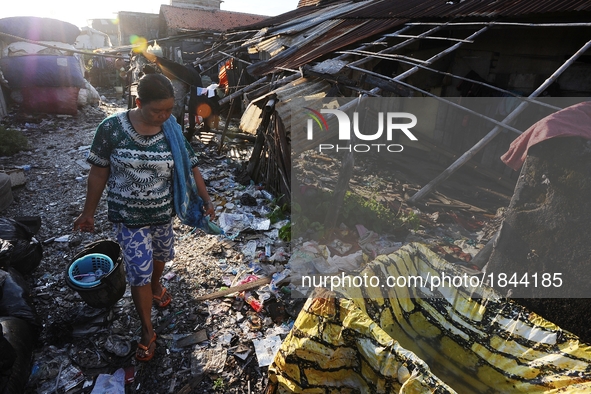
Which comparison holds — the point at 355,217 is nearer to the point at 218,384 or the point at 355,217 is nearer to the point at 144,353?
the point at 218,384

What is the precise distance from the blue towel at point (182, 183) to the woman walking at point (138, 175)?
0.04 m

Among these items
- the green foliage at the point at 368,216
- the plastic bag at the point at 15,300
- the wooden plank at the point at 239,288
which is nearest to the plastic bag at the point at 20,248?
the plastic bag at the point at 15,300

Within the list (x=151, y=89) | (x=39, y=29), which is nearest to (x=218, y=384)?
(x=151, y=89)

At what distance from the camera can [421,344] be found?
272cm

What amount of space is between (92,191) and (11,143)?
284 inches

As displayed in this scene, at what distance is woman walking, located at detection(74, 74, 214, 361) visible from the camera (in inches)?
90.4

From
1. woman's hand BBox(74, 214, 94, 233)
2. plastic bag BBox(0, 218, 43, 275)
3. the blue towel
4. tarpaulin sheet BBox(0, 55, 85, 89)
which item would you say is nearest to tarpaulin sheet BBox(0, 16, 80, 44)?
tarpaulin sheet BBox(0, 55, 85, 89)

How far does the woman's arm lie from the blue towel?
477 mm

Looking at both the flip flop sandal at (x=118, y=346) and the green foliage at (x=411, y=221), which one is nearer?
the flip flop sandal at (x=118, y=346)

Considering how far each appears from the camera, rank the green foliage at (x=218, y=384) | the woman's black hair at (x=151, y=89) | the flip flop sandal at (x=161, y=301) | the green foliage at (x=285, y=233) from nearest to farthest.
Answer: the woman's black hair at (x=151, y=89) < the green foliage at (x=218, y=384) < the flip flop sandal at (x=161, y=301) < the green foliage at (x=285, y=233)

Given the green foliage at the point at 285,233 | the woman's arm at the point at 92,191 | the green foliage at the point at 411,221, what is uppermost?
the woman's arm at the point at 92,191

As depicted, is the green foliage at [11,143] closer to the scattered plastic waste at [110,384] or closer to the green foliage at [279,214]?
the green foliage at [279,214]

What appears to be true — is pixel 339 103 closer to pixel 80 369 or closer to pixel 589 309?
pixel 589 309

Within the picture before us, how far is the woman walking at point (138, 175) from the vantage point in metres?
2.29
